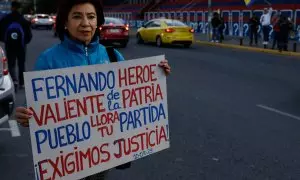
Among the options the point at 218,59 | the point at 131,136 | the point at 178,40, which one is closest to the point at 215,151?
the point at 131,136

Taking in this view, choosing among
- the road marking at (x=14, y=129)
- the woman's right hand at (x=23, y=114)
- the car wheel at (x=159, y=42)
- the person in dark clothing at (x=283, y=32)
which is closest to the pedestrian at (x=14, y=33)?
the road marking at (x=14, y=129)

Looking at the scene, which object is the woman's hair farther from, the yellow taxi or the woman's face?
the yellow taxi

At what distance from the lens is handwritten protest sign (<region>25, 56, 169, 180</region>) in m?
3.06

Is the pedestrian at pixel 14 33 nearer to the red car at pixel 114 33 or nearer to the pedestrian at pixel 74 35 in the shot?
the pedestrian at pixel 74 35

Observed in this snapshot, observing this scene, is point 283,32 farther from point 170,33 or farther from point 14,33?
point 14,33

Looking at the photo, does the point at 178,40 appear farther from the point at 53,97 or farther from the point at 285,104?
the point at 53,97

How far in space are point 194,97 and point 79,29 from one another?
7.32 m

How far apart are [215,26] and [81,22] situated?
23907 mm

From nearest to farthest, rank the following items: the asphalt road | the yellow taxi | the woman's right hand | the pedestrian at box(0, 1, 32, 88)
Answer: the woman's right hand
the asphalt road
the pedestrian at box(0, 1, 32, 88)
the yellow taxi

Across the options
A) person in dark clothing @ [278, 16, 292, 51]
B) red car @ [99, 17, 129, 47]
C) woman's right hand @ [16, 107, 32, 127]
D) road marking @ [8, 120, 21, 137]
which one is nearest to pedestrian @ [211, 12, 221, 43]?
red car @ [99, 17, 129, 47]

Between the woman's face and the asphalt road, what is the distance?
8.14ft

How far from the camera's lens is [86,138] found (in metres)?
3.27

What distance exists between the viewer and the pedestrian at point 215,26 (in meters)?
26.2

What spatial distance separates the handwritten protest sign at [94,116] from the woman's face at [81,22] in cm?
21
